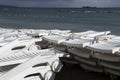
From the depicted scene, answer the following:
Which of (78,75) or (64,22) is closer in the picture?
(78,75)

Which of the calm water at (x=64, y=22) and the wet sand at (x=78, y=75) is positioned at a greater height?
the calm water at (x=64, y=22)

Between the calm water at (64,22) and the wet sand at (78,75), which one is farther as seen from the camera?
the calm water at (64,22)

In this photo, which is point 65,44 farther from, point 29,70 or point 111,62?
point 29,70

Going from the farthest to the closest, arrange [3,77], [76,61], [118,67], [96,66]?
[76,61], [96,66], [118,67], [3,77]

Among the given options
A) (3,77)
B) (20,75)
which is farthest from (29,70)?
(3,77)

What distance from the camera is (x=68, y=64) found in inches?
401

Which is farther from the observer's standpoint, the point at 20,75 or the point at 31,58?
the point at 31,58

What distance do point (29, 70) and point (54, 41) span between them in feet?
11.1

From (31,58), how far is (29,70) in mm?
509

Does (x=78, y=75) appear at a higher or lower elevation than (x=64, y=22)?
lower

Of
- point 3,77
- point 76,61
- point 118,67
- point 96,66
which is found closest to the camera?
point 3,77

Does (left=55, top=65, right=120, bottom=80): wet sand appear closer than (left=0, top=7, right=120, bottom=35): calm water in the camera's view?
Yes

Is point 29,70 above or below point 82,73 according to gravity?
above

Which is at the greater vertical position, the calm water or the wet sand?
the calm water
